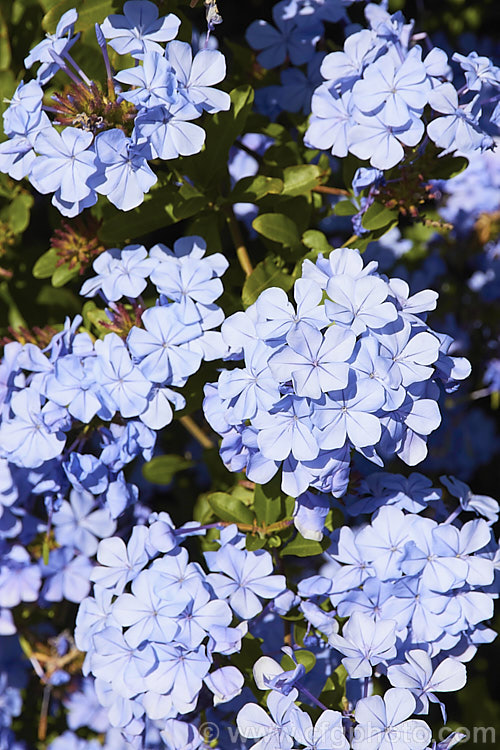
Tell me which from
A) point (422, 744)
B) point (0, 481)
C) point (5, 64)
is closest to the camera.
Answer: point (422, 744)

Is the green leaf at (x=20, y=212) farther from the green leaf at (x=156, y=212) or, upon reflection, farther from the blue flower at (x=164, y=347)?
the blue flower at (x=164, y=347)

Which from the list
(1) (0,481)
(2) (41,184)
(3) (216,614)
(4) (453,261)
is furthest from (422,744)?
(4) (453,261)

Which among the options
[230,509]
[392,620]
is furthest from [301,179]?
[392,620]

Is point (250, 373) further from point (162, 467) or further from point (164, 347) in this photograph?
point (162, 467)

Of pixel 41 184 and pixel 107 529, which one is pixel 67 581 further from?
pixel 41 184

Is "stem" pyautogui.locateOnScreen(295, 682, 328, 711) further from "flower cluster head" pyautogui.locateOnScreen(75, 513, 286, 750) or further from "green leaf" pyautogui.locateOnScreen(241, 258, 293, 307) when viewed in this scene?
"green leaf" pyautogui.locateOnScreen(241, 258, 293, 307)

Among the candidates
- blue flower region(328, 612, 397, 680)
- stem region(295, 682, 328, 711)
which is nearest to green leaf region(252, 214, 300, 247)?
blue flower region(328, 612, 397, 680)
